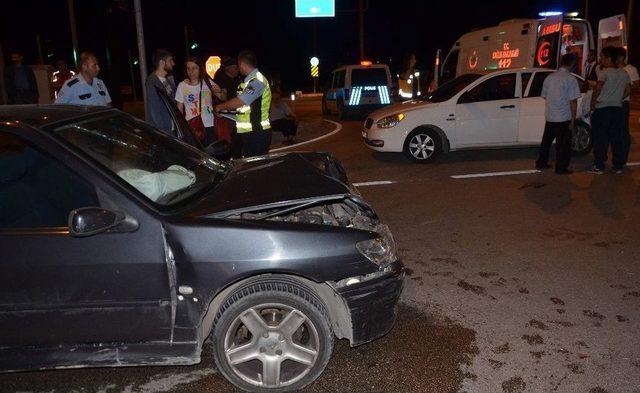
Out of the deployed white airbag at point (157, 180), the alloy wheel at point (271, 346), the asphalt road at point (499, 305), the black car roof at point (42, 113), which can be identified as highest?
the black car roof at point (42, 113)

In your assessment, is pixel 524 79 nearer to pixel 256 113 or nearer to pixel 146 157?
pixel 256 113

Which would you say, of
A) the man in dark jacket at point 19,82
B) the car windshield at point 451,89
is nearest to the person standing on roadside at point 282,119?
the car windshield at point 451,89

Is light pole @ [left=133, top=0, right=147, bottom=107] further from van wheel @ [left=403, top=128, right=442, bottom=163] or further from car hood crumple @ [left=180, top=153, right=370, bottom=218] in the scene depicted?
car hood crumple @ [left=180, top=153, right=370, bottom=218]

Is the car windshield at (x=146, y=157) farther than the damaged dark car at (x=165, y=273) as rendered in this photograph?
Yes

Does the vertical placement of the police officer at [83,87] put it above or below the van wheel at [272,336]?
above

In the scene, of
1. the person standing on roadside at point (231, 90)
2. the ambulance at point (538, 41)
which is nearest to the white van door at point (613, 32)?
the ambulance at point (538, 41)

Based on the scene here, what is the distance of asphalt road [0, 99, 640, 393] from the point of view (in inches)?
132

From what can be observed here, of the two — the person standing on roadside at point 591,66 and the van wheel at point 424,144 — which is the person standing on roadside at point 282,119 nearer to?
the van wheel at point 424,144

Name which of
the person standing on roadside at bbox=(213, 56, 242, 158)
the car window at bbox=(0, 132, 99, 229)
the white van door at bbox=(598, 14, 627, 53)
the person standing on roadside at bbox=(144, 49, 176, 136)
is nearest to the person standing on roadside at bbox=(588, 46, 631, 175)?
the person standing on roadside at bbox=(213, 56, 242, 158)

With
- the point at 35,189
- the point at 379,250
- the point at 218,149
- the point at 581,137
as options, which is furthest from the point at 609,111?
the point at 35,189

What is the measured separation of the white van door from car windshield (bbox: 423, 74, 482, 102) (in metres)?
6.79

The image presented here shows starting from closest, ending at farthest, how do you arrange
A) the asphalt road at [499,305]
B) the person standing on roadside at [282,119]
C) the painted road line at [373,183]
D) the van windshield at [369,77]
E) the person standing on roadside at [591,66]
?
1. the asphalt road at [499,305]
2. the painted road line at [373,183]
3. the person standing on roadside at [591,66]
4. the person standing on roadside at [282,119]
5. the van windshield at [369,77]

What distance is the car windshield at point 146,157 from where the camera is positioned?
3.39 metres

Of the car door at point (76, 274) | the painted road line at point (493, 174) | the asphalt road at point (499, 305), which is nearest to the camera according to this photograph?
the car door at point (76, 274)
